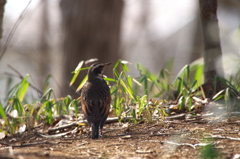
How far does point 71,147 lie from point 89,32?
217 inches

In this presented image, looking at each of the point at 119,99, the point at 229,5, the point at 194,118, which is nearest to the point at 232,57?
the point at 194,118

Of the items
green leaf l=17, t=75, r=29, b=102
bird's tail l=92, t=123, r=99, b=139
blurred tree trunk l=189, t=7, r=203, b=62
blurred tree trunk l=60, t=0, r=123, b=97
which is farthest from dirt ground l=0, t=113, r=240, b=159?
blurred tree trunk l=189, t=7, r=203, b=62

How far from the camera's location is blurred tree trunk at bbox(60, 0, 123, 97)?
9148 millimetres

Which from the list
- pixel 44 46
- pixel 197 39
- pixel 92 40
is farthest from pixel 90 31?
pixel 44 46

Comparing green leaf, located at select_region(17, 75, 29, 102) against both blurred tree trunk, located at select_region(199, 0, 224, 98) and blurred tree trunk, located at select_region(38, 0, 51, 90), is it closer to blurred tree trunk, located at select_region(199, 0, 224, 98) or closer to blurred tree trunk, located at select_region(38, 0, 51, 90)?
blurred tree trunk, located at select_region(199, 0, 224, 98)

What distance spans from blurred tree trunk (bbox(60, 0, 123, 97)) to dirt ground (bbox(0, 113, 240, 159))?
436cm

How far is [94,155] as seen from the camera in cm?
351

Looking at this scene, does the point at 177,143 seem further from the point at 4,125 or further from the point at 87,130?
the point at 4,125

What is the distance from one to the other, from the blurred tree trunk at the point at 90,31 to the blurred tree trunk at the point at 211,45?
4061 mm

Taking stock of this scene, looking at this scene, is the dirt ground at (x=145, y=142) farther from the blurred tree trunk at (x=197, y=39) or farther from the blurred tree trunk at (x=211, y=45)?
the blurred tree trunk at (x=197, y=39)

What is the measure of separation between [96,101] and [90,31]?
435 cm

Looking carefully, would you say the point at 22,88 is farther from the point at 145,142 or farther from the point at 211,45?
the point at 211,45

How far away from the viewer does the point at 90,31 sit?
29.8ft

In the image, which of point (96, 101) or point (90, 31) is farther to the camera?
point (90, 31)
